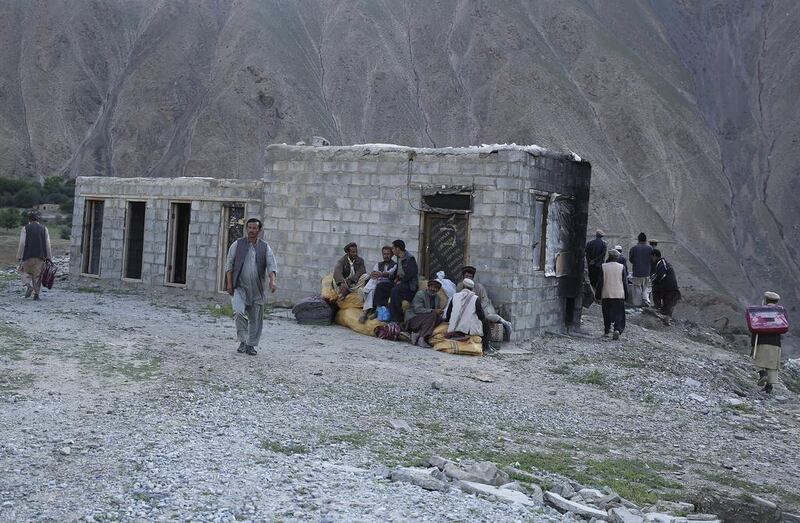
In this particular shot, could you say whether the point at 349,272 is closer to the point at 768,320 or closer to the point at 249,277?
the point at 249,277

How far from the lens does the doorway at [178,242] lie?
1577 centimetres

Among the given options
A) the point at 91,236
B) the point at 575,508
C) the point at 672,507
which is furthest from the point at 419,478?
the point at 91,236

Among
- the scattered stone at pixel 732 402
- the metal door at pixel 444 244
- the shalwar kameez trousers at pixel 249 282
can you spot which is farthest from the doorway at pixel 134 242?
the scattered stone at pixel 732 402

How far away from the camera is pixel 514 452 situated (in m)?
6.46

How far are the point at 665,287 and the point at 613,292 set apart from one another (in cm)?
401

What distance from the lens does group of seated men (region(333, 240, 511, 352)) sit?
1090 cm

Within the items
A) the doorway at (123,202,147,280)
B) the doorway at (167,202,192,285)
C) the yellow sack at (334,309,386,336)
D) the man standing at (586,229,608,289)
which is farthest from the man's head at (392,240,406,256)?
the doorway at (123,202,147,280)

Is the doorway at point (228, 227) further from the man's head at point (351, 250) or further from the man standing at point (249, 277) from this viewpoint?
the man standing at point (249, 277)

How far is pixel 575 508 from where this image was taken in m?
5.06

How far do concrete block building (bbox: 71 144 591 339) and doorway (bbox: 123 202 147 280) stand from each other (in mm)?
150

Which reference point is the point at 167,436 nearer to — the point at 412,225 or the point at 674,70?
the point at 412,225

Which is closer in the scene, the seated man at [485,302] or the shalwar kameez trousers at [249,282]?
the shalwar kameez trousers at [249,282]

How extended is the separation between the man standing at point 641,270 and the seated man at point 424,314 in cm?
576

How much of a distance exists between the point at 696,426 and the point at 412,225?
5579 mm
